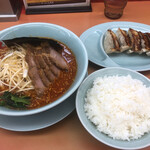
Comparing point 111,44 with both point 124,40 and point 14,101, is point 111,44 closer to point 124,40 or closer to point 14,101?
point 124,40

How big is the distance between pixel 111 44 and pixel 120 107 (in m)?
0.75

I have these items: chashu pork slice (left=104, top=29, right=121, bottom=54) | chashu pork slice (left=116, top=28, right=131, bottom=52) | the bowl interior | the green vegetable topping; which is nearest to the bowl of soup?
the green vegetable topping

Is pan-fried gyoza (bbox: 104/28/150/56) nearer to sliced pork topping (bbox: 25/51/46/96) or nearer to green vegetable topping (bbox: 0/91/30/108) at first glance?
sliced pork topping (bbox: 25/51/46/96)

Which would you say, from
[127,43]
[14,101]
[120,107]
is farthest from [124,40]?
[14,101]

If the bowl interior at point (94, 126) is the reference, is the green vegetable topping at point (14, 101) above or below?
above

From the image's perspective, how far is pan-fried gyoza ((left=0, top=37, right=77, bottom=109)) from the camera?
1.10 metres

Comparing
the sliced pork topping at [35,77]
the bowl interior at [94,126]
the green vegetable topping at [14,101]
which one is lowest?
the bowl interior at [94,126]

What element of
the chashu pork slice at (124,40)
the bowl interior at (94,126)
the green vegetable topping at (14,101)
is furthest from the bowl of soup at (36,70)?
the chashu pork slice at (124,40)

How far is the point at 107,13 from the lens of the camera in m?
2.00

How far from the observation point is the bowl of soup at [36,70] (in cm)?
108

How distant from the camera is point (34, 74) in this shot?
113 centimetres

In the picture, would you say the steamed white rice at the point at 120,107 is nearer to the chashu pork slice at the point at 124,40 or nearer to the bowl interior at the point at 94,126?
the bowl interior at the point at 94,126

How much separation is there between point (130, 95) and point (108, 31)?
2.75 feet

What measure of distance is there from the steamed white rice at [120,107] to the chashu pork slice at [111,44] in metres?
0.46
